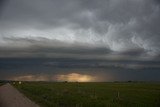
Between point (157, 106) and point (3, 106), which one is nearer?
point (3, 106)

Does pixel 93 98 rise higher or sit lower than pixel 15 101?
higher

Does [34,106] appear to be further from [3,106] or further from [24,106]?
[3,106]

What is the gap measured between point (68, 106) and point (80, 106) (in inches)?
57.0

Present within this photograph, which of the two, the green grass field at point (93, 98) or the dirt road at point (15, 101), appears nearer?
the dirt road at point (15, 101)

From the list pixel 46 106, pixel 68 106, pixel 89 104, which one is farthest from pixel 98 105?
pixel 46 106

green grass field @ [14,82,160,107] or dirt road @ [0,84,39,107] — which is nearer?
dirt road @ [0,84,39,107]

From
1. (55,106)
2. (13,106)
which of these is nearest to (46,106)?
(55,106)

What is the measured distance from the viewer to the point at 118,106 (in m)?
34.2

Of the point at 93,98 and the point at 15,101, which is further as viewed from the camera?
the point at 93,98

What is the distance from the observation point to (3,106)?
33031 millimetres

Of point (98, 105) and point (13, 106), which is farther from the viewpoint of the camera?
point (98, 105)

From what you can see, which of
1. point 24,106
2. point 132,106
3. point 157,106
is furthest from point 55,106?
point 157,106

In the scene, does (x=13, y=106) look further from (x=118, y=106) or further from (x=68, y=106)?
(x=118, y=106)

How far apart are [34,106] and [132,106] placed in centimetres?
1047
